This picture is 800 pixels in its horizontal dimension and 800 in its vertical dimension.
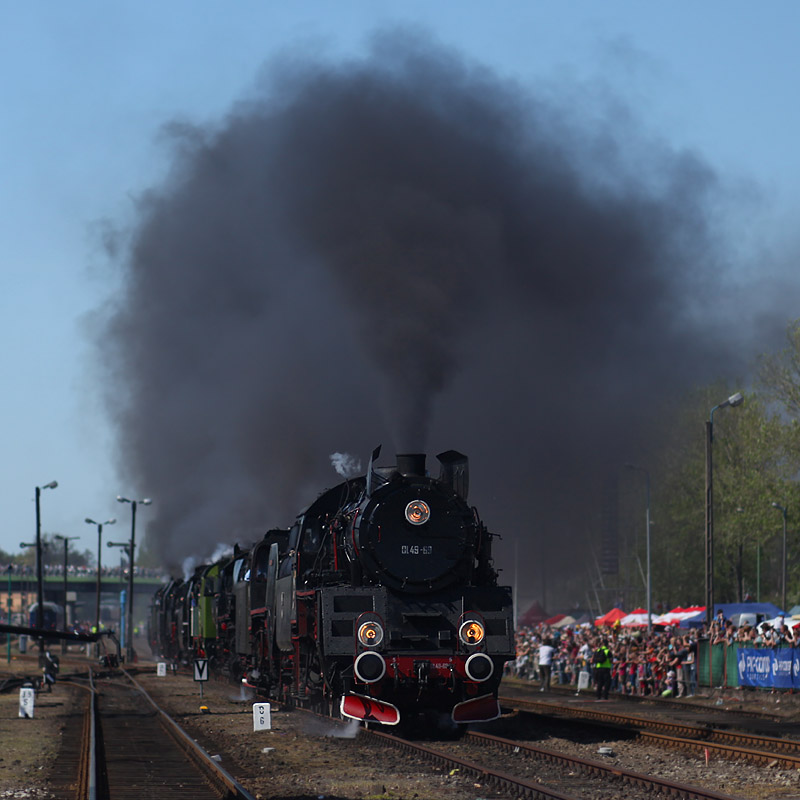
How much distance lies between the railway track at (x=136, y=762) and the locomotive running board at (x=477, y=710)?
125 inches

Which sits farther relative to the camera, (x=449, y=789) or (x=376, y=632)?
(x=376, y=632)

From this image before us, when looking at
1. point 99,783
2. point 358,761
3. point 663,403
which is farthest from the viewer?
point 663,403

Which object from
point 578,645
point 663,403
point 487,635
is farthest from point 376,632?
point 663,403

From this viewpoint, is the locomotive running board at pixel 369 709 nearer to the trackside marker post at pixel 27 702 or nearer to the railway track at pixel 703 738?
the railway track at pixel 703 738

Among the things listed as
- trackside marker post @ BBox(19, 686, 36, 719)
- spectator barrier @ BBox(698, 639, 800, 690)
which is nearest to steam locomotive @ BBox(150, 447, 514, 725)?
trackside marker post @ BBox(19, 686, 36, 719)

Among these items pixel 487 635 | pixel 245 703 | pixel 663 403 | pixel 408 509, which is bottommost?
pixel 245 703

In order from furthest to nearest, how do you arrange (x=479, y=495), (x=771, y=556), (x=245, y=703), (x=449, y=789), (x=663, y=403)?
1. (x=771, y=556)
2. (x=479, y=495)
3. (x=663, y=403)
4. (x=245, y=703)
5. (x=449, y=789)

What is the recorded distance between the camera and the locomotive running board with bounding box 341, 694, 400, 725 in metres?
15.6

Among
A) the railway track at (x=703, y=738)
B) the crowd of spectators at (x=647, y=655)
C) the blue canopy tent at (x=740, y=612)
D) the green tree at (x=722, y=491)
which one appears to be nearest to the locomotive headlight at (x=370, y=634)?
the railway track at (x=703, y=738)

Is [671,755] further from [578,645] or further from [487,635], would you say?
[578,645]

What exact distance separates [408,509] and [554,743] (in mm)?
3853

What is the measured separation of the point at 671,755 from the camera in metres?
15.4

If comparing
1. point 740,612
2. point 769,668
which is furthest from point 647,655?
point 740,612

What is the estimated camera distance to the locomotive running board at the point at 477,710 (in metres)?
15.7
